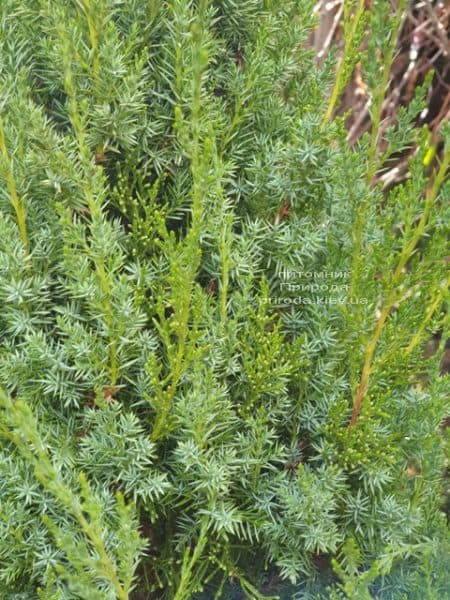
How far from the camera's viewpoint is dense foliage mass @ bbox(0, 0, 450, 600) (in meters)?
1.24

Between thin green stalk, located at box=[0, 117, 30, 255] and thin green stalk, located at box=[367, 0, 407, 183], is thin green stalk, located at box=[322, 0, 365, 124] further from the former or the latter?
thin green stalk, located at box=[0, 117, 30, 255]

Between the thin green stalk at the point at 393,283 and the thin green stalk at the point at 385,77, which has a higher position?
the thin green stalk at the point at 385,77

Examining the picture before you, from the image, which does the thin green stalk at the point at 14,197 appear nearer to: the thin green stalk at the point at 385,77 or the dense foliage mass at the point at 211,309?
the dense foliage mass at the point at 211,309

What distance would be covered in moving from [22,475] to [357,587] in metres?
0.69

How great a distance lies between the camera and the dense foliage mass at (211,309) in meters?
1.24

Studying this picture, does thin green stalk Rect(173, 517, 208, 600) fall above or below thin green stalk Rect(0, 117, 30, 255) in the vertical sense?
below

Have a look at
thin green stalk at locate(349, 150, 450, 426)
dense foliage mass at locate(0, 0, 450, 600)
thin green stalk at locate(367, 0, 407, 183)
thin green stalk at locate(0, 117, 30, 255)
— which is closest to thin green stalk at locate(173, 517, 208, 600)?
dense foliage mass at locate(0, 0, 450, 600)

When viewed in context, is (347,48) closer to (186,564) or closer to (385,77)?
(385,77)

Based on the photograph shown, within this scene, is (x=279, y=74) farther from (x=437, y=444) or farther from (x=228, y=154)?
(x=437, y=444)

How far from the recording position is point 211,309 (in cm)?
132

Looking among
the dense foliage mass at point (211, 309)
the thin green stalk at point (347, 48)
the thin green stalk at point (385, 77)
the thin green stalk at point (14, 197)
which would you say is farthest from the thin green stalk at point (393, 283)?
the thin green stalk at point (14, 197)

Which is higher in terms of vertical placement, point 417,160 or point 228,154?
point 417,160

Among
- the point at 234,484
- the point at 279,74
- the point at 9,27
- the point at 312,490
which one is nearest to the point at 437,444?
the point at 312,490

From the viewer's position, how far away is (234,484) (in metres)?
1.43
